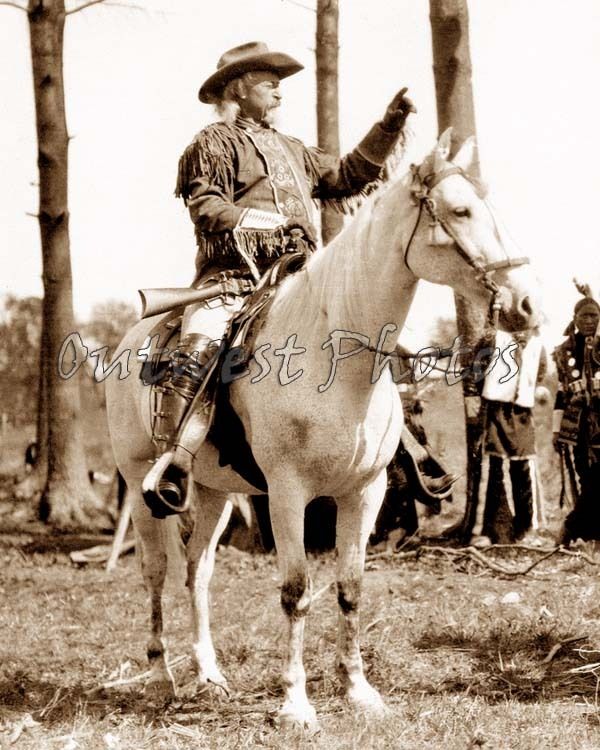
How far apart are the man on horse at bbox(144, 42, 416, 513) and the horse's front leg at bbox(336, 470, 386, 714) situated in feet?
2.77

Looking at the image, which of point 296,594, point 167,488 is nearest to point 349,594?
point 296,594

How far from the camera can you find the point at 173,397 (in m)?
5.31

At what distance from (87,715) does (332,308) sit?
8.26ft

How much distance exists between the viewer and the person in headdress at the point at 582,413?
30.1 feet

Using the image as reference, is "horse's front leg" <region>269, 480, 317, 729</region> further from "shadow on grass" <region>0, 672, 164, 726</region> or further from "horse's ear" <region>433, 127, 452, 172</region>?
"horse's ear" <region>433, 127, 452, 172</region>

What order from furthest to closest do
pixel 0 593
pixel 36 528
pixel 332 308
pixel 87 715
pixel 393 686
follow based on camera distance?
1. pixel 36 528
2. pixel 0 593
3. pixel 393 686
4. pixel 87 715
5. pixel 332 308

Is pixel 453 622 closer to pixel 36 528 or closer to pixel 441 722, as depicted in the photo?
pixel 441 722

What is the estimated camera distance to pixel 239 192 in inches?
214

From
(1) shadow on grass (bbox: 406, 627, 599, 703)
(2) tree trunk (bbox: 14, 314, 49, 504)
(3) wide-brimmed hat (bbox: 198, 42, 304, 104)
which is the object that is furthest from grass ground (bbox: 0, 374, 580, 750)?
(2) tree trunk (bbox: 14, 314, 49, 504)

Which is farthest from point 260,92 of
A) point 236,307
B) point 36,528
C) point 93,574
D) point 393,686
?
point 36,528

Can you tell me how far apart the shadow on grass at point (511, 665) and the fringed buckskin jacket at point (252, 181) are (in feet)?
8.59

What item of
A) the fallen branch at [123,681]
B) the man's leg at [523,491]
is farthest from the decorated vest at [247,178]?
the man's leg at [523,491]

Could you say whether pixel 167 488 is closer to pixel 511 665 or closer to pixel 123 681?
pixel 123 681

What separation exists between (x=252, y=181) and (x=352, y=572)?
2.15m
